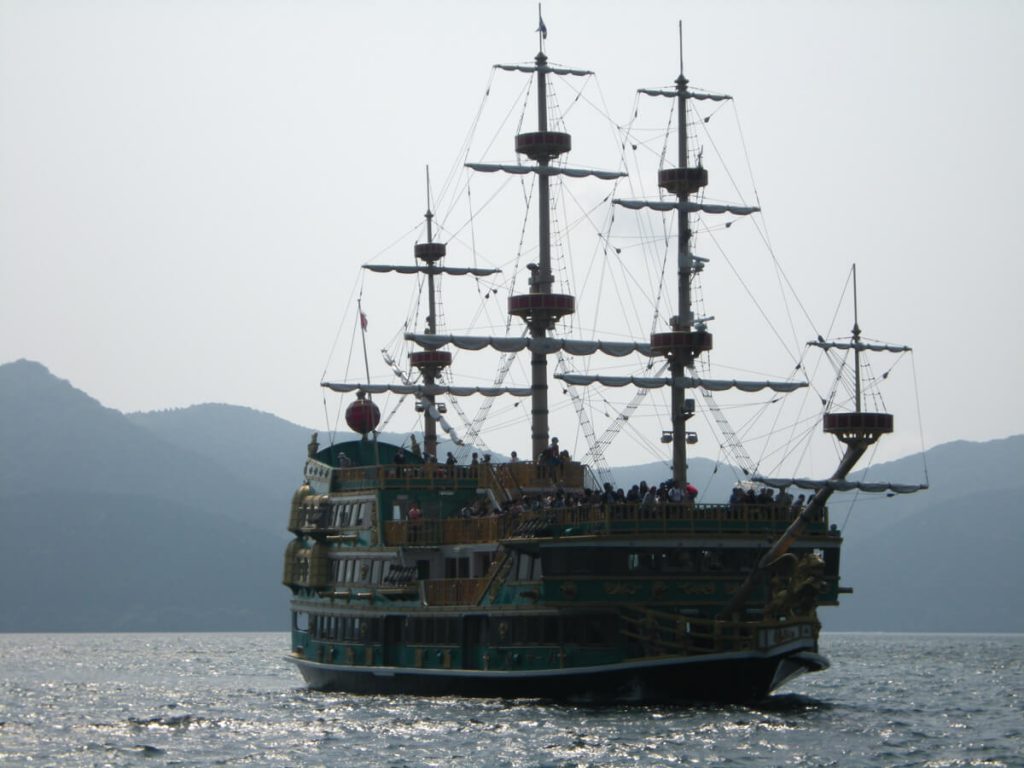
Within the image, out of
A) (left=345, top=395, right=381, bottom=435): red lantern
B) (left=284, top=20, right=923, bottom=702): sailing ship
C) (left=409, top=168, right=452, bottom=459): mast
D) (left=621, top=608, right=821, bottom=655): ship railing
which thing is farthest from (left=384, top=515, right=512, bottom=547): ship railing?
(left=409, top=168, right=452, bottom=459): mast

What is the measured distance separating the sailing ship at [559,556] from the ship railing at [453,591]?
0.22ft

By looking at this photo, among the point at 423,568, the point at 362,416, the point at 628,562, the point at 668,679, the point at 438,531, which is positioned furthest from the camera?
the point at 362,416

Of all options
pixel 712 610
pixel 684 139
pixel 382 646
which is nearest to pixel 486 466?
pixel 382 646

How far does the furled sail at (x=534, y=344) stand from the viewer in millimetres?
66875

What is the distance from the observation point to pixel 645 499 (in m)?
50.1

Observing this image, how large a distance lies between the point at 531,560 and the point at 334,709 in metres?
9.14

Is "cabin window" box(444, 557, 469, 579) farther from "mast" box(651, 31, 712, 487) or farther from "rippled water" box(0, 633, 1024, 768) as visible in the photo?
"mast" box(651, 31, 712, 487)

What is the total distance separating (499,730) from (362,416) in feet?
79.7

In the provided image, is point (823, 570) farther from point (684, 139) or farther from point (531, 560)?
point (684, 139)

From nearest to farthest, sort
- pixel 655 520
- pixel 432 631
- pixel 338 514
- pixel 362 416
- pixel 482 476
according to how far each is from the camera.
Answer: pixel 655 520
pixel 432 631
pixel 482 476
pixel 338 514
pixel 362 416

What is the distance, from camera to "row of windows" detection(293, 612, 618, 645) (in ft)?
165

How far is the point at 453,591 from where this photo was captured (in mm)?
55438

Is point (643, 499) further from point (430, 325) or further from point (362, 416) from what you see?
point (430, 325)

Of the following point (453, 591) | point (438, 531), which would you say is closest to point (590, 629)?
point (453, 591)
